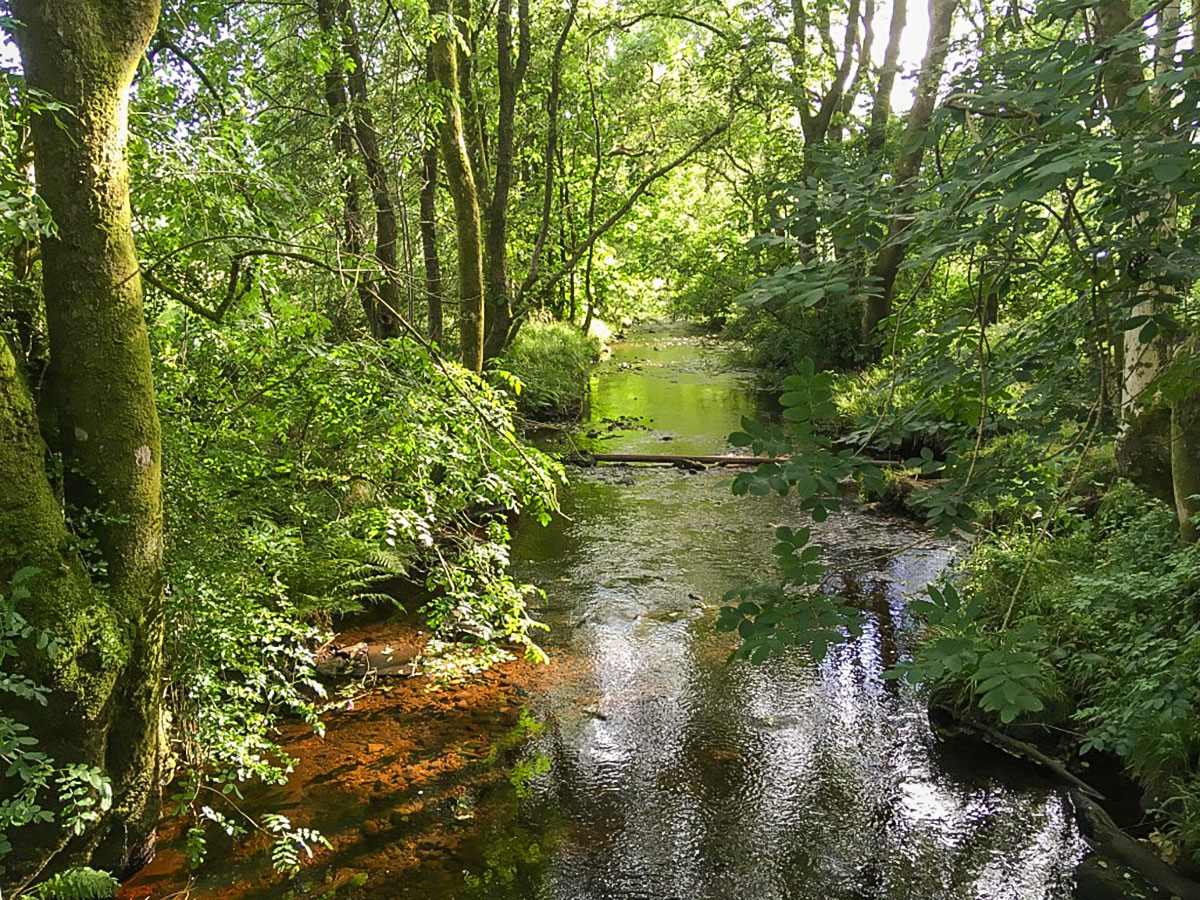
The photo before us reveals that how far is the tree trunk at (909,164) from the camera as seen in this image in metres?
2.55

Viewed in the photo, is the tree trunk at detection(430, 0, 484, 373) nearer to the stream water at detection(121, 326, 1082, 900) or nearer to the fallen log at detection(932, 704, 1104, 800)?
the stream water at detection(121, 326, 1082, 900)

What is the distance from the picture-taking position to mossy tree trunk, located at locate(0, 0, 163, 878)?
3416mm

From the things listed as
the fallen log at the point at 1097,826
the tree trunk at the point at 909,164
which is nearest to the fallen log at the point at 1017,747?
the fallen log at the point at 1097,826

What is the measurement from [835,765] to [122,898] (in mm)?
4132

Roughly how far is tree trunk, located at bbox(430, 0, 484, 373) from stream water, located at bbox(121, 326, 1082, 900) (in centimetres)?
259

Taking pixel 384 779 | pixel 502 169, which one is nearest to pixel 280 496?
pixel 384 779

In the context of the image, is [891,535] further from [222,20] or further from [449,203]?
[449,203]

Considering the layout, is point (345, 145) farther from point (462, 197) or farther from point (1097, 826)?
point (1097, 826)

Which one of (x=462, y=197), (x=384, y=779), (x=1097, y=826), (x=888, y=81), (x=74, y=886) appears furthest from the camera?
(x=888, y=81)

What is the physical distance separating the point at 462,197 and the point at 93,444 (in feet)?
18.2

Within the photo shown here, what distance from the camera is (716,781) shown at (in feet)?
17.5

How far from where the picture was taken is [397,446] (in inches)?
212

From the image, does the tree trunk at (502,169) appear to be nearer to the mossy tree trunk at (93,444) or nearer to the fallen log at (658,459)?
the fallen log at (658,459)

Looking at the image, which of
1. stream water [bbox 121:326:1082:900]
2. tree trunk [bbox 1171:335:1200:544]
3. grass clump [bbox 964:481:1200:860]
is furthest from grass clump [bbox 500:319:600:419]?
tree trunk [bbox 1171:335:1200:544]
